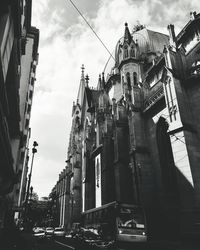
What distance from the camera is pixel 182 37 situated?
85.1 ft

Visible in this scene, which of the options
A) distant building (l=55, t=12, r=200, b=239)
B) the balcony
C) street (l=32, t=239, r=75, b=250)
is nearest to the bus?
street (l=32, t=239, r=75, b=250)

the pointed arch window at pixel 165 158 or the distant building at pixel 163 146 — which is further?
the pointed arch window at pixel 165 158

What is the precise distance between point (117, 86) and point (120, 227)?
30.7 meters

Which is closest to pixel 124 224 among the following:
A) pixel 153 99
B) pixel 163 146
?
pixel 163 146

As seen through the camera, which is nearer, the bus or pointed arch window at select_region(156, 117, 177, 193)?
the bus

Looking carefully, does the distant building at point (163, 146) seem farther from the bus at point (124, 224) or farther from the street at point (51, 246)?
the street at point (51, 246)

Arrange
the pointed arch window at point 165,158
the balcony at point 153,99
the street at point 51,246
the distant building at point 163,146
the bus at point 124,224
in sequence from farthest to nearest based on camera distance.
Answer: the balcony at point 153,99 < the pointed arch window at point 165,158 < the distant building at point 163,146 < the street at point 51,246 < the bus at point 124,224

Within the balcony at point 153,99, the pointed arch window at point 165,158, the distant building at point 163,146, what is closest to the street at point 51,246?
the distant building at point 163,146

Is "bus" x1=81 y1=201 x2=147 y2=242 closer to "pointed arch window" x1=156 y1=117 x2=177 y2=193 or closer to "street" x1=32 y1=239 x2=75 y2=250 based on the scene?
"street" x1=32 y1=239 x2=75 y2=250

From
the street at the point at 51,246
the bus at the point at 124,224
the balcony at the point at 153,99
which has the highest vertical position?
the balcony at the point at 153,99

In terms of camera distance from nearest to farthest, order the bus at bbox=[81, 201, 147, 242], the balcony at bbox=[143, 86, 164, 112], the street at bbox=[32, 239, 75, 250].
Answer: the bus at bbox=[81, 201, 147, 242]
the street at bbox=[32, 239, 75, 250]
the balcony at bbox=[143, 86, 164, 112]

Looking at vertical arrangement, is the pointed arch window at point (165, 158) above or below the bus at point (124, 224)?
above

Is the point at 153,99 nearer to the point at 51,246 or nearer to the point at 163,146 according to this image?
the point at 163,146

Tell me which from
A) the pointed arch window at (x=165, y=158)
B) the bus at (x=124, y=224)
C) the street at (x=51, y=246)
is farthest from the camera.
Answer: the pointed arch window at (x=165, y=158)
